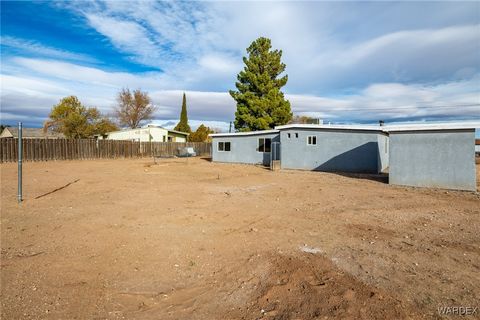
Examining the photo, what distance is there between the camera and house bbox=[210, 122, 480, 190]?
1133cm

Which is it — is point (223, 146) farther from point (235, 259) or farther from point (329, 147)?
point (235, 259)

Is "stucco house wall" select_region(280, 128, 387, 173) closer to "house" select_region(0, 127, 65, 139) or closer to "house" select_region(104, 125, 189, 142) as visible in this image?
A: "house" select_region(104, 125, 189, 142)

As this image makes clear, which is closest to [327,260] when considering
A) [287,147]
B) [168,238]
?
[168,238]

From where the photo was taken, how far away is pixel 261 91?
31125 mm

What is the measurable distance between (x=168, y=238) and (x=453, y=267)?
4.42 meters

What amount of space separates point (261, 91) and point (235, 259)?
2815 cm

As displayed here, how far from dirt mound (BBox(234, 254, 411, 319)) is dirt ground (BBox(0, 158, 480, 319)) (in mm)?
17

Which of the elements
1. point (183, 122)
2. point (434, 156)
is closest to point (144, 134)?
point (183, 122)

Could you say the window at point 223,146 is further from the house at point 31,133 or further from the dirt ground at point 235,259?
the house at point 31,133

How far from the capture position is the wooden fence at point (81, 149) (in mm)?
21812

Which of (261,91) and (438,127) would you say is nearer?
(438,127)

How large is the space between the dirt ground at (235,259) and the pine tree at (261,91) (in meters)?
23.0

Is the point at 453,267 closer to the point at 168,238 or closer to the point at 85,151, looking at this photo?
the point at 168,238

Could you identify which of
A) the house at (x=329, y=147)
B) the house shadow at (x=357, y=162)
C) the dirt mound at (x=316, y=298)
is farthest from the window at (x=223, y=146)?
the dirt mound at (x=316, y=298)
